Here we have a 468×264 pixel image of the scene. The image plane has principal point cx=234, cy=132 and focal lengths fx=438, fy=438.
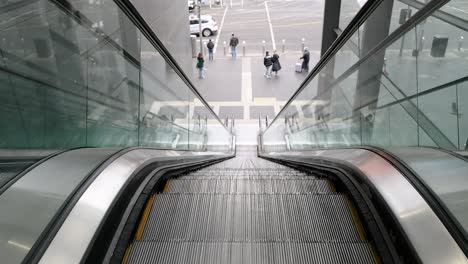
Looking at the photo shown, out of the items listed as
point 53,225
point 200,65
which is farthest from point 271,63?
point 53,225

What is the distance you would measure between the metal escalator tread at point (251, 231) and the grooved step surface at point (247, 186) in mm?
635

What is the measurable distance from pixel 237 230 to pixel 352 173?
3.29 ft

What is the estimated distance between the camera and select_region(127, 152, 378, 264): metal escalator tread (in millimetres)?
2387

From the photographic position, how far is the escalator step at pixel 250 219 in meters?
2.72

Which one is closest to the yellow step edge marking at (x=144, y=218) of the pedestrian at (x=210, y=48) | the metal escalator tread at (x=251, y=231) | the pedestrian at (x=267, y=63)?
the metal escalator tread at (x=251, y=231)

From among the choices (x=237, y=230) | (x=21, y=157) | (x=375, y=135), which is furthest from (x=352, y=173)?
(x=21, y=157)

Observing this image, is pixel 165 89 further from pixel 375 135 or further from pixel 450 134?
pixel 450 134

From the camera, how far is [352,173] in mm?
3258

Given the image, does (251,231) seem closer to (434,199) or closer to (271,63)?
(434,199)

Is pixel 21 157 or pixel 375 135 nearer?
pixel 21 157

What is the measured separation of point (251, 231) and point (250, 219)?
15 cm

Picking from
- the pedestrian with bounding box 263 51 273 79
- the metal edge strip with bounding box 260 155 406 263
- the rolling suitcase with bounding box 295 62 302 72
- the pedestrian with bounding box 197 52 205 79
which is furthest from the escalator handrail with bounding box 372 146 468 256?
the rolling suitcase with bounding box 295 62 302 72

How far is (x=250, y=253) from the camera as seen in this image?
2.44m

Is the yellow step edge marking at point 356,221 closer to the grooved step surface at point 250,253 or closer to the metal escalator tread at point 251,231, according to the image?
the metal escalator tread at point 251,231
